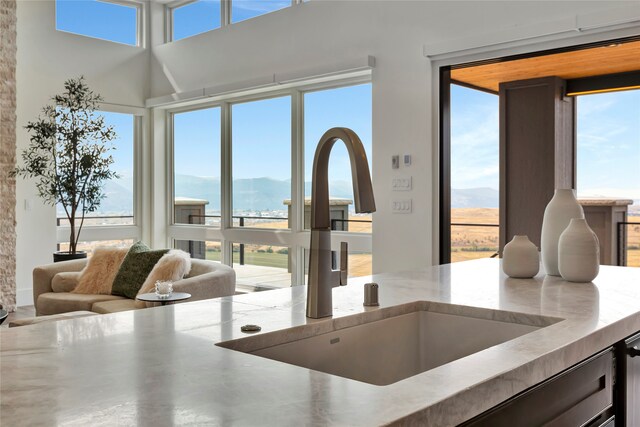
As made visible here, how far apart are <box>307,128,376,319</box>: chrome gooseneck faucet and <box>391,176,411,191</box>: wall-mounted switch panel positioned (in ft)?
12.5

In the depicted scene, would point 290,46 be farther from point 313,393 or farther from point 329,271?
point 313,393

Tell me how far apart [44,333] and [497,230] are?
6.07 metres

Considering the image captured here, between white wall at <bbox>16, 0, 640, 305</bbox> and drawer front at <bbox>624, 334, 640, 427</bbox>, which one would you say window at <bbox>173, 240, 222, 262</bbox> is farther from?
drawer front at <bbox>624, 334, 640, 427</bbox>

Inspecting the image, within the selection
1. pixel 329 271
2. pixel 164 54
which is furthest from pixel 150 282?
pixel 164 54

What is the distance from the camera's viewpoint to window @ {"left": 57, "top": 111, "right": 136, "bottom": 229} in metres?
7.50

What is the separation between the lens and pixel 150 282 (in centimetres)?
444

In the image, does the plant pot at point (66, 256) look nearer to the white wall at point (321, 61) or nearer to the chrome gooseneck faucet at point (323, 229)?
the white wall at point (321, 61)

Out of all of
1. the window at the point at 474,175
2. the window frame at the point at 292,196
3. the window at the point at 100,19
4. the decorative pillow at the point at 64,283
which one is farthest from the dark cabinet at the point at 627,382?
the window at the point at 100,19

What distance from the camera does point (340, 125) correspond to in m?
6.07

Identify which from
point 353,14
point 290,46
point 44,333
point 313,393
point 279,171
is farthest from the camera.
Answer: point 279,171

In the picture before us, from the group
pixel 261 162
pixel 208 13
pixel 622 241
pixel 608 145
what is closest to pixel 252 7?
pixel 208 13

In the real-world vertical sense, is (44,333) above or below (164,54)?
below

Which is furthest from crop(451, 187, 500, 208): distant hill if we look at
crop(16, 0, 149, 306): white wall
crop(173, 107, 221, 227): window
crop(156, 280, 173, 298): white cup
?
crop(16, 0, 149, 306): white wall

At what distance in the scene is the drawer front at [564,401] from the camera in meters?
1.01
